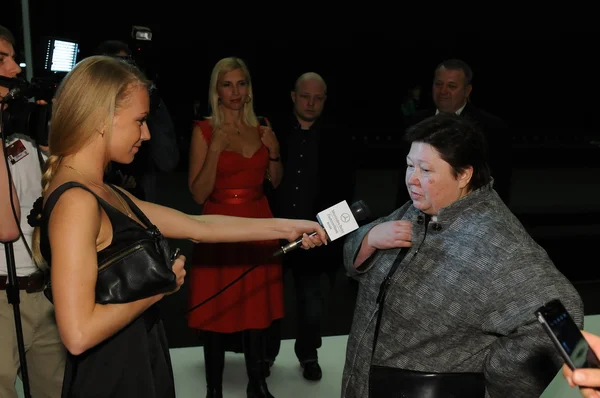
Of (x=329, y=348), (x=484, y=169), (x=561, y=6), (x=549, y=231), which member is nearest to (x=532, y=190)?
(x=549, y=231)

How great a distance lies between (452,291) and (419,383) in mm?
285

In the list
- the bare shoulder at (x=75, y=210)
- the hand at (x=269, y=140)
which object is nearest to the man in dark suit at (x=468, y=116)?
the hand at (x=269, y=140)

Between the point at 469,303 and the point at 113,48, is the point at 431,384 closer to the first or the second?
the point at 469,303

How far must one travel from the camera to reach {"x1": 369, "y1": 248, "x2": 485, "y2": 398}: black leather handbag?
195 centimetres

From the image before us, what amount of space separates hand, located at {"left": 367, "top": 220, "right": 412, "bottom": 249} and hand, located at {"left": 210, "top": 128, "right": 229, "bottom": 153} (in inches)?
56.1

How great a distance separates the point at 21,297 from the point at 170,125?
52.3 inches

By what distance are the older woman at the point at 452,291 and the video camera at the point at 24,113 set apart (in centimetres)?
108

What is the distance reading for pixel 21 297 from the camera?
94.3 inches

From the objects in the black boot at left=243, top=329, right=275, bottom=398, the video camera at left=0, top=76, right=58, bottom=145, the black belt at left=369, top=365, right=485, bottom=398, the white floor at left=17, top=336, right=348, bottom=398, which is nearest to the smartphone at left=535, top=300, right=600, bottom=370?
the black belt at left=369, top=365, right=485, bottom=398

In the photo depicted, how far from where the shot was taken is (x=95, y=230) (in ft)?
5.01

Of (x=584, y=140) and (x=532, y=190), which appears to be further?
(x=584, y=140)

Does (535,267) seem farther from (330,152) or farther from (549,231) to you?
(549,231)

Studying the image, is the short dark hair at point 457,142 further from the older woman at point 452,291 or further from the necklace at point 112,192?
the necklace at point 112,192

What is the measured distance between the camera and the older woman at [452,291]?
1.81 metres
